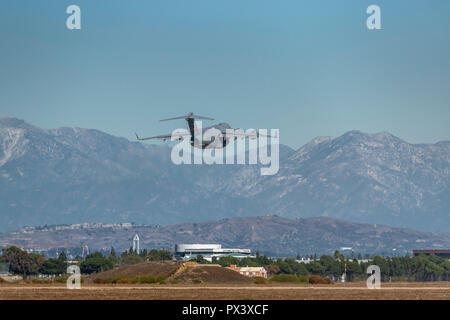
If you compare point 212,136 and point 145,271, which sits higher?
point 212,136

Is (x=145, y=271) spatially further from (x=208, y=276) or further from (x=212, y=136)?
(x=212, y=136)

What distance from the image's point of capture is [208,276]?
164 metres

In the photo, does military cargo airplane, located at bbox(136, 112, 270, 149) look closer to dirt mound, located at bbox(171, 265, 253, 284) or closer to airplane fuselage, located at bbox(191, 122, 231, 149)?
airplane fuselage, located at bbox(191, 122, 231, 149)

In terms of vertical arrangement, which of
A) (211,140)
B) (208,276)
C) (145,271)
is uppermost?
(211,140)

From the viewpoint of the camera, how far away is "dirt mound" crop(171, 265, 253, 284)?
159 metres

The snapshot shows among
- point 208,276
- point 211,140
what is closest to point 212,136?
point 211,140

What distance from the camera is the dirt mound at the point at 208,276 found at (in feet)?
521

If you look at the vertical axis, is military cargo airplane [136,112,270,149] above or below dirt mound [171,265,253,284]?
above

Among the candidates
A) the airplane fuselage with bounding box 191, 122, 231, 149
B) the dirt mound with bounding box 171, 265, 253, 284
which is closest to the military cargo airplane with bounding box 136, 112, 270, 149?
the airplane fuselage with bounding box 191, 122, 231, 149

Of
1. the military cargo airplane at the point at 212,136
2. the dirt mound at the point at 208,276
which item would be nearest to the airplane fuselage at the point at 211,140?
the military cargo airplane at the point at 212,136
